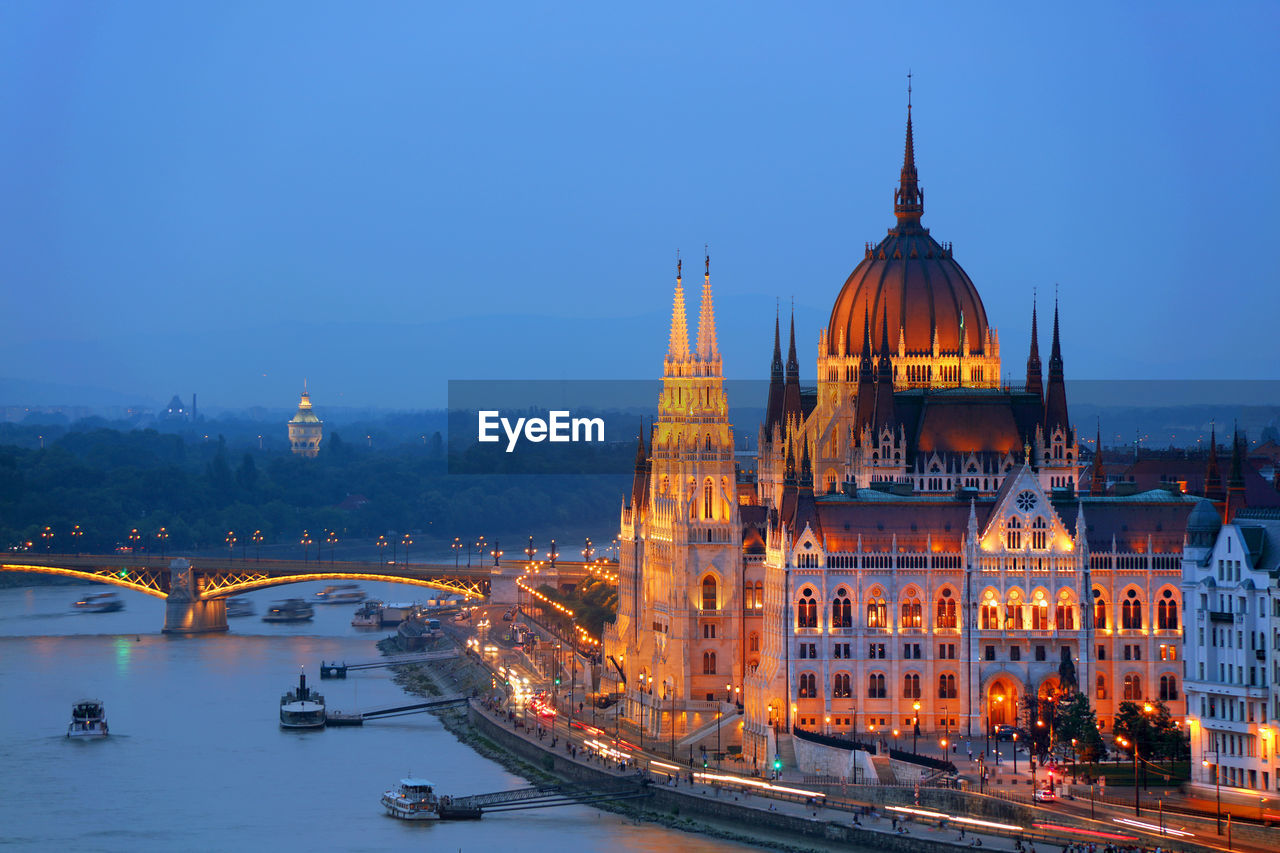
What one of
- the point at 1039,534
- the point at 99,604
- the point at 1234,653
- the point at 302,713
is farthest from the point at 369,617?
the point at 1234,653

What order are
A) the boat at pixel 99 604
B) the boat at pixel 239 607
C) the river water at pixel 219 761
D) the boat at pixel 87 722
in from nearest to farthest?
the river water at pixel 219 761, the boat at pixel 87 722, the boat at pixel 99 604, the boat at pixel 239 607

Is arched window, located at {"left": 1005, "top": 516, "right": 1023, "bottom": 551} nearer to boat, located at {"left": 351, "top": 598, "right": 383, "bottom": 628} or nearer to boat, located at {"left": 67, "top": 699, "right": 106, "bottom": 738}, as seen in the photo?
boat, located at {"left": 67, "top": 699, "right": 106, "bottom": 738}

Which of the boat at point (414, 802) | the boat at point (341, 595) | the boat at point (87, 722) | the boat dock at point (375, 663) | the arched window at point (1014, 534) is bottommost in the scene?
the boat at point (414, 802)

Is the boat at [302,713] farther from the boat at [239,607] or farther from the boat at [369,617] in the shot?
the boat at [239,607]

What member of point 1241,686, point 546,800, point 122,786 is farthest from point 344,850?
point 1241,686

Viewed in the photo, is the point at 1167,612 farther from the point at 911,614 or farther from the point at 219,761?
the point at 219,761

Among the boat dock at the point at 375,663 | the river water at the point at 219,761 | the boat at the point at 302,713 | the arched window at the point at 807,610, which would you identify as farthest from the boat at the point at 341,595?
the arched window at the point at 807,610

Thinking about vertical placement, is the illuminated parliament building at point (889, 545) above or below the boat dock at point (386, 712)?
above
